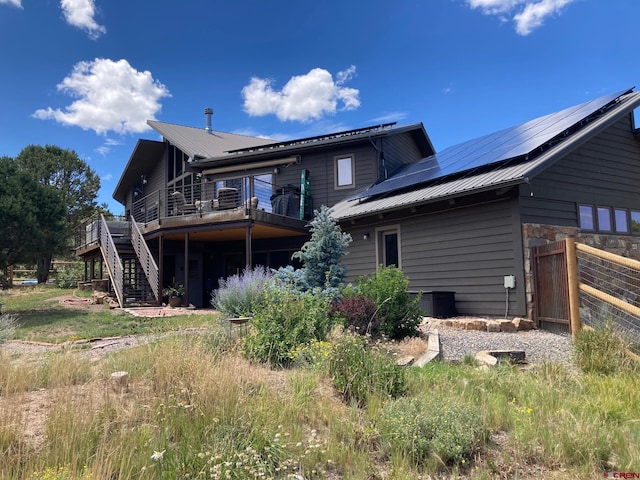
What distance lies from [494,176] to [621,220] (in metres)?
4.19

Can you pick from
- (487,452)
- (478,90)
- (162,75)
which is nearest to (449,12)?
(478,90)

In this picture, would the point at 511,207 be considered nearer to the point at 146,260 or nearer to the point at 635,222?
the point at 635,222

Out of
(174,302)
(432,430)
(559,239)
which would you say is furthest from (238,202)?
(432,430)

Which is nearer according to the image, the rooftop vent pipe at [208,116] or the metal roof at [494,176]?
the metal roof at [494,176]

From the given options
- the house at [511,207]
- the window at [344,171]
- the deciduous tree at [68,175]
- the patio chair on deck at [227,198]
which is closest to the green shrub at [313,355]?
the house at [511,207]

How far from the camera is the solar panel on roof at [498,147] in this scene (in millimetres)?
9359

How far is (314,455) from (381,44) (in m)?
16.5

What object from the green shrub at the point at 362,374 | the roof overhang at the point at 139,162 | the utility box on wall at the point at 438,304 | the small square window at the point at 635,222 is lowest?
the green shrub at the point at 362,374

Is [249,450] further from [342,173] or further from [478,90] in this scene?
[478,90]

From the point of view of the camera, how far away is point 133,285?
1675cm

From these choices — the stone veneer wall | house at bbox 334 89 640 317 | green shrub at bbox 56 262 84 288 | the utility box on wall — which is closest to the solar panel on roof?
house at bbox 334 89 640 317

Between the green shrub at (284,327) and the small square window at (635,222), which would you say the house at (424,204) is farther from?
the green shrub at (284,327)

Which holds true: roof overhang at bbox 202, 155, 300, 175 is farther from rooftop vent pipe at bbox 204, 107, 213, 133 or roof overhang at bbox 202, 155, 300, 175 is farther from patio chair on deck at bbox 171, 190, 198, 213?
rooftop vent pipe at bbox 204, 107, 213, 133

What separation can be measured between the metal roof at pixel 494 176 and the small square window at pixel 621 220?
215cm
